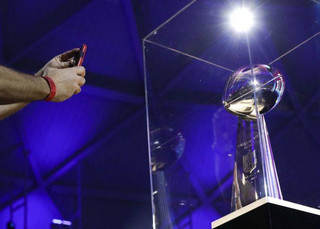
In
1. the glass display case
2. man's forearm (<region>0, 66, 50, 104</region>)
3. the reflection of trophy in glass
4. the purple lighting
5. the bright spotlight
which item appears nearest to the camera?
man's forearm (<region>0, 66, 50, 104</region>)

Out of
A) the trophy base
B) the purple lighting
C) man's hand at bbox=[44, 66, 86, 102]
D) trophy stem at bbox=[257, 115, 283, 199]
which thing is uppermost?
the purple lighting

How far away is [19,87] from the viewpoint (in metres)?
1.99

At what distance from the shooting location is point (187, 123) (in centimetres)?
294

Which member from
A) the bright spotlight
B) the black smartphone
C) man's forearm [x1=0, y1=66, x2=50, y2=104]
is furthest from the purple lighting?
man's forearm [x1=0, y1=66, x2=50, y2=104]

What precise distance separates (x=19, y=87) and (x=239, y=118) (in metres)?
0.96

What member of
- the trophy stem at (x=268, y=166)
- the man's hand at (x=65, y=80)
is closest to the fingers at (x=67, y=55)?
the man's hand at (x=65, y=80)

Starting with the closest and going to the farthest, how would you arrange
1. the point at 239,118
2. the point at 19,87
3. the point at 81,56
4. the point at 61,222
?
the point at 19,87 → the point at 81,56 → the point at 239,118 → the point at 61,222

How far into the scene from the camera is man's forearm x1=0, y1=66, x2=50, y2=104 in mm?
1957

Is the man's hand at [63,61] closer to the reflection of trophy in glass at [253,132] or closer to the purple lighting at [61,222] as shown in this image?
the reflection of trophy in glass at [253,132]

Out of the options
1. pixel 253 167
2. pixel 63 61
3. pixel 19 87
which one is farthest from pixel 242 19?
pixel 19 87

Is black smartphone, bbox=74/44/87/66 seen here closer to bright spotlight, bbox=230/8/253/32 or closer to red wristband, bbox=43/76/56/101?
red wristband, bbox=43/76/56/101

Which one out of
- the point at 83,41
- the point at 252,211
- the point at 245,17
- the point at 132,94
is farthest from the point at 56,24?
the point at 252,211

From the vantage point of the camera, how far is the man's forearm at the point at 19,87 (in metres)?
1.96

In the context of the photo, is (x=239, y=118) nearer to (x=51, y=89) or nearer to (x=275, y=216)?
(x=275, y=216)
